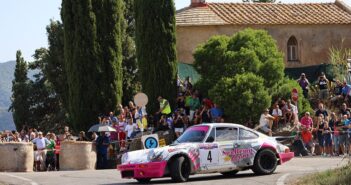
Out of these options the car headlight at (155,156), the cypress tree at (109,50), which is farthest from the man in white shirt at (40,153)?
the car headlight at (155,156)

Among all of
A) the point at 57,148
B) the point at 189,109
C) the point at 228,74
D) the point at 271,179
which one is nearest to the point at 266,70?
the point at 228,74

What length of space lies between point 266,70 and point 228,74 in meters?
1.77

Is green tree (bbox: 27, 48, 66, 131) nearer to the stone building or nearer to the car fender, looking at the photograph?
the stone building

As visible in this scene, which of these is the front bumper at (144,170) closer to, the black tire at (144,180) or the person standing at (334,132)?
the black tire at (144,180)

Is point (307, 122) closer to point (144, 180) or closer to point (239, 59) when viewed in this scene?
point (239, 59)

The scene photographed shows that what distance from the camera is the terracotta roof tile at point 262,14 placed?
171 ft

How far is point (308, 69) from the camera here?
47469 mm

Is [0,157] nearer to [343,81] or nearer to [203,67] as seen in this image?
[203,67]

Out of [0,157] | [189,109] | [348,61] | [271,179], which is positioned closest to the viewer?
[271,179]

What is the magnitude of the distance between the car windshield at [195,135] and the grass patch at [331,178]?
3.50 metres

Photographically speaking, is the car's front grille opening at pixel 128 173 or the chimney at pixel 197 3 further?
the chimney at pixel 197 3

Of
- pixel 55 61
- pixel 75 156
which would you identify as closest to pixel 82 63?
pixel 75 156

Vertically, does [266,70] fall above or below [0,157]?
above

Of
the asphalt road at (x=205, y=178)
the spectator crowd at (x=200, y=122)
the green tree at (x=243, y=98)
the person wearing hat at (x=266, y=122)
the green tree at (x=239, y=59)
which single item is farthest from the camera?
the green tree at (x=239, y=59)
